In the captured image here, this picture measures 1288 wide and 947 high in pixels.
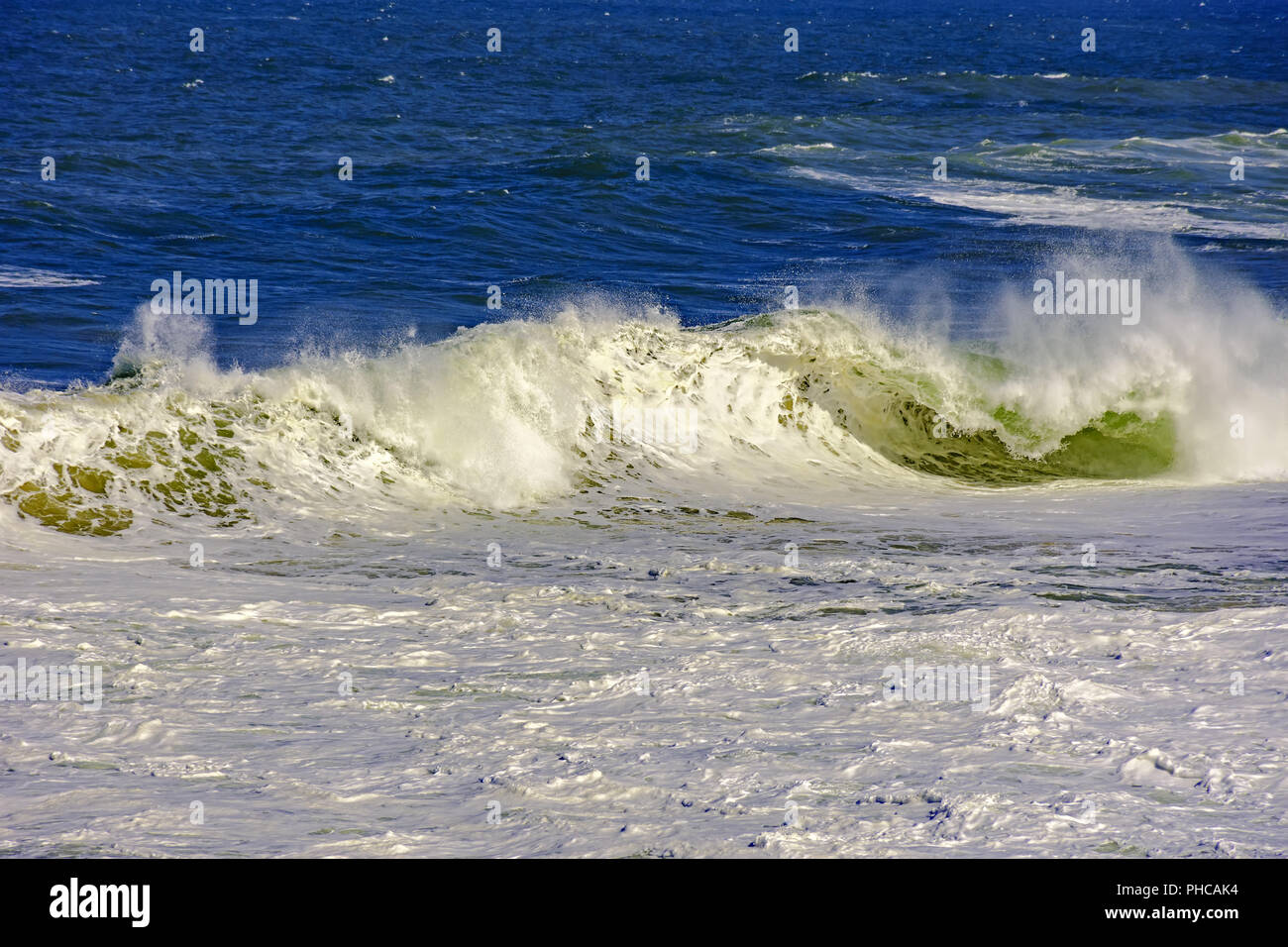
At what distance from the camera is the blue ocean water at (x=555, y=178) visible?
16203mm

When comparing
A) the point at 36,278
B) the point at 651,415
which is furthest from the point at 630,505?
the point at 36,278

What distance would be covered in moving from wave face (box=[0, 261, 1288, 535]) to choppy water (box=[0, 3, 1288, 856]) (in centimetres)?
5

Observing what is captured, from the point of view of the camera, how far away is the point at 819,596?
6.90 m

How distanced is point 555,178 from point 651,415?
13430 mm

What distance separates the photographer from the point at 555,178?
930 inches

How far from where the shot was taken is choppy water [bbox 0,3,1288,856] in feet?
14.8
